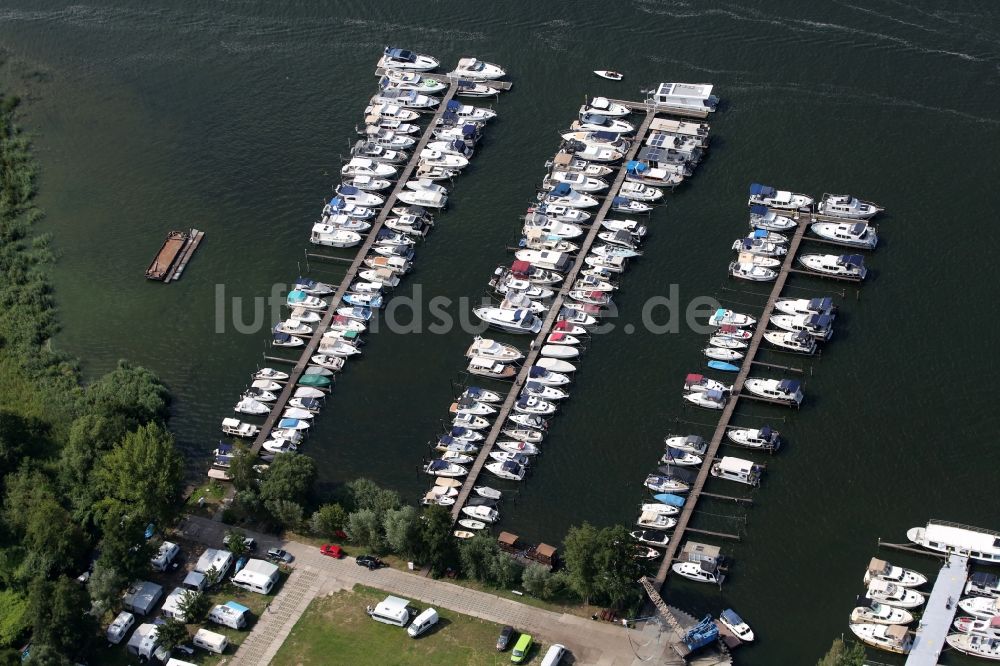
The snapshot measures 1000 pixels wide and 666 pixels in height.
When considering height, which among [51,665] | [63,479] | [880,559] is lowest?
[51,665]

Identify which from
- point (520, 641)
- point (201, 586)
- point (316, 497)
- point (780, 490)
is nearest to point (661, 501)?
point (780, 490)

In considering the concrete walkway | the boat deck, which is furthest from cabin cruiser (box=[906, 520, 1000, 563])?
the concrete walkway

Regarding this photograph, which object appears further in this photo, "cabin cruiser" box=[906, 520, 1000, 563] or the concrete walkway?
"cabin cruiser" box=[906, 520, 1000, 563]

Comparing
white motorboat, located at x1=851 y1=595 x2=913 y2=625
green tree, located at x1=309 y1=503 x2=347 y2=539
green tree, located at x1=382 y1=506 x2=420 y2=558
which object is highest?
white motorboat, located at x1=851 y1=595 x2=913 y2=625

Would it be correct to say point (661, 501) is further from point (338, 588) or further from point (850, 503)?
point (338, 588)

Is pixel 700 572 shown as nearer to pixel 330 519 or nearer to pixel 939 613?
pixel 939 613

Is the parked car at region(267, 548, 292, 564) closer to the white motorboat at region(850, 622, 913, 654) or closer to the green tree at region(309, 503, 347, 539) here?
the green tree at region(309, 503, 347, 539)
